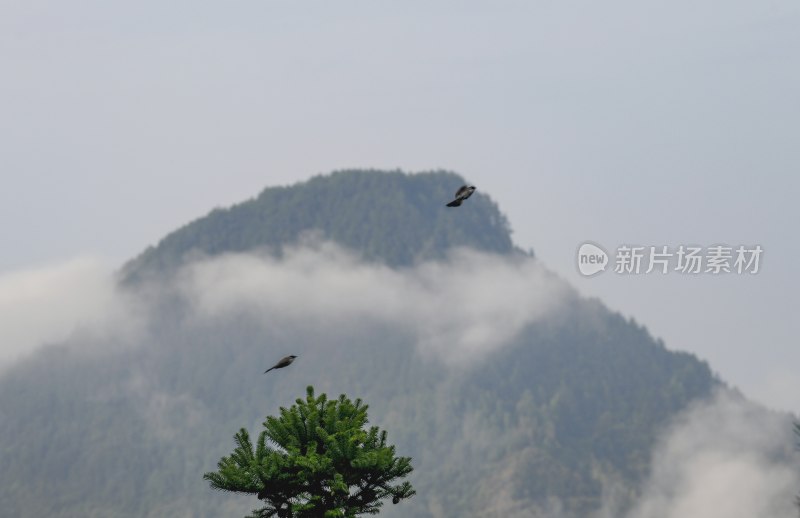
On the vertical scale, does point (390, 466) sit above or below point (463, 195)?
below

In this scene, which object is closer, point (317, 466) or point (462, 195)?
point (462, 195)

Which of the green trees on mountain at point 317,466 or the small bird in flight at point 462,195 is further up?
the small bird in flight at point 462,195

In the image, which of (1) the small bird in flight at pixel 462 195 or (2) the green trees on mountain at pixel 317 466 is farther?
(2) the green trees on mountain at pixel 317 466

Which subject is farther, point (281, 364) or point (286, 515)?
point (286, 515)

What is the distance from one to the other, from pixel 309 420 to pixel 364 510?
351cm

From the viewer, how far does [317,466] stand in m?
47.3

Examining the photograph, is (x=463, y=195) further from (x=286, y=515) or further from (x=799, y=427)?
(x=799, y=427)

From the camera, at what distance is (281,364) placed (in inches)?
1781

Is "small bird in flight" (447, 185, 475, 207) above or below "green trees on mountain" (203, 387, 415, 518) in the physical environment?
above

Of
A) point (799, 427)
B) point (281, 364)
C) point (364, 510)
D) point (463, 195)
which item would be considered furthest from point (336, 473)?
point (799, 427)

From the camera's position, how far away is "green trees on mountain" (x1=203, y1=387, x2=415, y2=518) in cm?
4741

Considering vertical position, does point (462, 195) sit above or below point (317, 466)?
above

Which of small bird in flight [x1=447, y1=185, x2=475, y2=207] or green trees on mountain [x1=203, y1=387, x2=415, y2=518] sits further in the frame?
green trees on mountain [x1=203, y1=387, x2=415, y2=518]

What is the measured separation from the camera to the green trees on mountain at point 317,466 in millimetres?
47406
